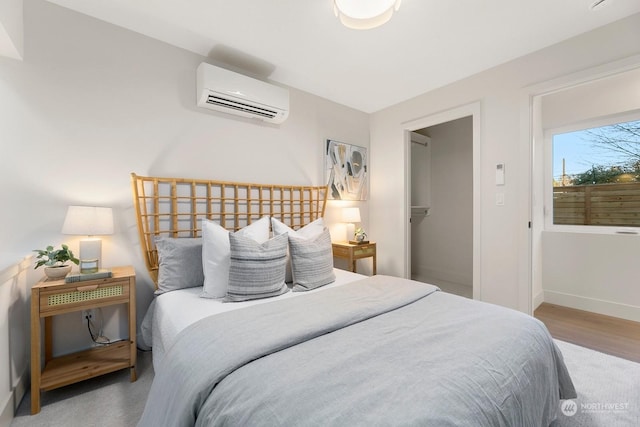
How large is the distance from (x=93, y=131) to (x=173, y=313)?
1.49m

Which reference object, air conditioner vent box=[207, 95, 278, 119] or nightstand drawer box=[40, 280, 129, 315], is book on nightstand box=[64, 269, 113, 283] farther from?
air conditioner vent box=[207, 95, 278, 119]

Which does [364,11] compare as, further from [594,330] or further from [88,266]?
[594,330]

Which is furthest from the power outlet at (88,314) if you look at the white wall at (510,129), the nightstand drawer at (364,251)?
the white wall at (510,129)

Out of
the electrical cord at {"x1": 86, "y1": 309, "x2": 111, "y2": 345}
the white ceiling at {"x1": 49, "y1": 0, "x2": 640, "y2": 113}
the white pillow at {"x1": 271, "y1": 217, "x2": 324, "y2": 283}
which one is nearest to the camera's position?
the white ceiling at {"x1": 49, "y1": 0, "x2": 640, "y2": 113}

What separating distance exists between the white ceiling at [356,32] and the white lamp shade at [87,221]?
145 cm

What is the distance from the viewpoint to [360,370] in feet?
3.15

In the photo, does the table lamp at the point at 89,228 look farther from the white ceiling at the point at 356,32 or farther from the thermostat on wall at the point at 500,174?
the thermostat on wall at the point at 500,174

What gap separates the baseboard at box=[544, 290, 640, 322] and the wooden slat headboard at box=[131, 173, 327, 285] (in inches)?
124

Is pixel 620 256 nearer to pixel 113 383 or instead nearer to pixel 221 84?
pixel 221 84

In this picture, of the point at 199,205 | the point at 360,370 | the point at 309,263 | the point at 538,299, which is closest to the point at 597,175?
the point at 538,299

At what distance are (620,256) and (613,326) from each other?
739 millimetres

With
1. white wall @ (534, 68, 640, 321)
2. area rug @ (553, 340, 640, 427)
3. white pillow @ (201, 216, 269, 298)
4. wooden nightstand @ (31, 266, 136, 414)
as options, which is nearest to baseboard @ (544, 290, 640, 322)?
white wall @ (534, 68, 640, 321)

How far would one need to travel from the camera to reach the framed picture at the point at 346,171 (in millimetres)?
3445

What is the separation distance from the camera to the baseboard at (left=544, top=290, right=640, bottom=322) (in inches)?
110
